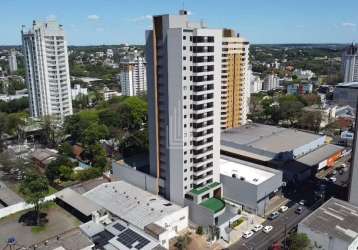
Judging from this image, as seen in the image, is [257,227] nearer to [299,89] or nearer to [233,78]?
[233,78]

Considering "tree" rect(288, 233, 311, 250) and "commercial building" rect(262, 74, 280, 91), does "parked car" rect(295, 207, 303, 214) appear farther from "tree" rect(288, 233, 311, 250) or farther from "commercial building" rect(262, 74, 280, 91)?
"commercial building" rect(262, 74, 280, 91)

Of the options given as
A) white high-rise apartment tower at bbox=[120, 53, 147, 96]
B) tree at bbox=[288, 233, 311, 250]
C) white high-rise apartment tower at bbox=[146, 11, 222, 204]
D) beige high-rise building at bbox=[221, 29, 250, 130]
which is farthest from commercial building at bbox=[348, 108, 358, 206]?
white high-rise apartment tower at bbox=[120, 53, 147, 96]

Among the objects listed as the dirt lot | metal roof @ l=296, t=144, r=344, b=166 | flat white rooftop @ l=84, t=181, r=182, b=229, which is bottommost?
the dirt lot

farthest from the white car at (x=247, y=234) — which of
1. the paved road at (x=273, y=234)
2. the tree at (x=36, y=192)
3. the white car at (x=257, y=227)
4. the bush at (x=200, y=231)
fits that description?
the tree at (x=36, y=192)

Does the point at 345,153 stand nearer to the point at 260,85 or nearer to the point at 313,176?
the point at 313,176

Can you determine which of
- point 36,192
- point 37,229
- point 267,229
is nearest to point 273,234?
point 267,229

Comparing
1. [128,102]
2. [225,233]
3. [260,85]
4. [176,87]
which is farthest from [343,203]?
[260,85]

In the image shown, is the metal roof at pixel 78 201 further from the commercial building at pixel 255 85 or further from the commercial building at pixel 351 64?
the commercial building at pixel 351 64
